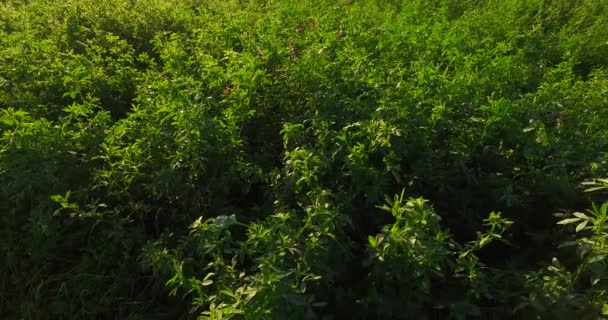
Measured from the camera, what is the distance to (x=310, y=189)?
253 centimetres

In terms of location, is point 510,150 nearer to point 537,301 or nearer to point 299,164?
point 537,301

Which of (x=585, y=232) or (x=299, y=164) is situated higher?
(x=299, y=164)

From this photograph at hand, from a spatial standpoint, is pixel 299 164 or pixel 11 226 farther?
pixel 11 226

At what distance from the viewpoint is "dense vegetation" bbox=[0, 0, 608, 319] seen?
7.07ft

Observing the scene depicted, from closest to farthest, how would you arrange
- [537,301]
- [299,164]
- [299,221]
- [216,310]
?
[216,310]
[537,301]
[299,221]
[299,164]

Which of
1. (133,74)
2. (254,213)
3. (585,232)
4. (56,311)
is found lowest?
(585,232)

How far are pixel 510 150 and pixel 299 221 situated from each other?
1.30m

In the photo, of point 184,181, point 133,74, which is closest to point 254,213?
point 184,181

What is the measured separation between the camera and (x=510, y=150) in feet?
9.07

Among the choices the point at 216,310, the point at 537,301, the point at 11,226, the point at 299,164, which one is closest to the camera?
the point at 216,310

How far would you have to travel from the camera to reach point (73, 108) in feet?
9.39

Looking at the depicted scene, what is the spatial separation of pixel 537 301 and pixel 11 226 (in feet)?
9.47

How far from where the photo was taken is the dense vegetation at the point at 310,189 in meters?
2.16

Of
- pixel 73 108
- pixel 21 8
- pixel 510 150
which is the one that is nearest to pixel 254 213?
A: pixel 73 108
